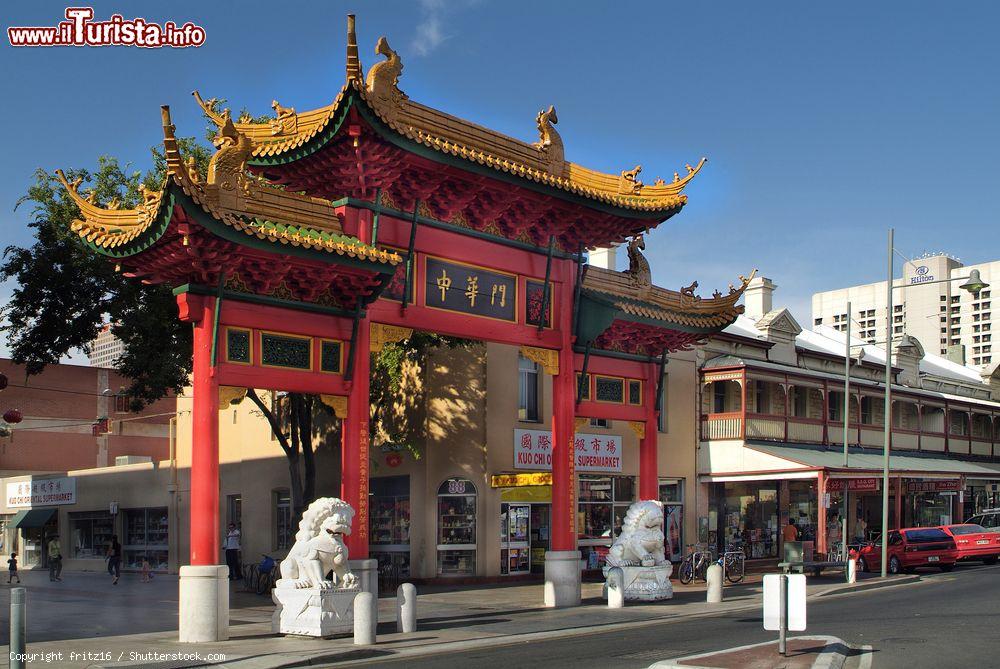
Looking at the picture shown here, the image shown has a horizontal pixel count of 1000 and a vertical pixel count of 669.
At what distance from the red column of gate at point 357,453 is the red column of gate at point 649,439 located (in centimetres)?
886

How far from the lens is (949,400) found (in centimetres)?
4753

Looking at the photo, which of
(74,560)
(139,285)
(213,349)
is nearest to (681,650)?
(213,349)

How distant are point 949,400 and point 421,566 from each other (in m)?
27.8

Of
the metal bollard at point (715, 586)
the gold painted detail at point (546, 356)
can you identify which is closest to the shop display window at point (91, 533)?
the gold painted detail at point (546, 356)

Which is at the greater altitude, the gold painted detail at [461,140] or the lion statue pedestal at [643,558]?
the gold painted detail at [461,140]

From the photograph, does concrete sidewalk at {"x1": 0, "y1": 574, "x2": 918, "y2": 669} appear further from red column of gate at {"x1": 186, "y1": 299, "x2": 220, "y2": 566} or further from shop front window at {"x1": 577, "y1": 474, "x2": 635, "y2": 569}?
shop front window at {"x1": 577, "y1": 474, "x2": 635, "y2": 569}

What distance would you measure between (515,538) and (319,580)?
14951 millimetres

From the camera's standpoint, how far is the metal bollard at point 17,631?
10133 millimetres

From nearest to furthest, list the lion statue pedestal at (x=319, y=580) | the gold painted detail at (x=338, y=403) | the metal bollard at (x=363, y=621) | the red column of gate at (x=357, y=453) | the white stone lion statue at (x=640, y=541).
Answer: the metal bollard at (x=363, y=621), the lion statue pedestal at (x=319, y=580), the red column of gate at (x=357, y=453), the gold painted detail at (x=338, y=403), the white stone lion statue at (x=640, y=541)

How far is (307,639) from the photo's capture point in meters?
17.4

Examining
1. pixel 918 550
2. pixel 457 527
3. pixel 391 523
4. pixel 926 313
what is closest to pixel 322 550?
pixel 457 527

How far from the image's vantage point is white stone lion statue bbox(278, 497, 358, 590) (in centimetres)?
1769

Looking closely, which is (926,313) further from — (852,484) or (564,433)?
(564,433)

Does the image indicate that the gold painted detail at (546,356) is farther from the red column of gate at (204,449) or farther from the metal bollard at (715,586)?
the red column of gate at (204,449)
